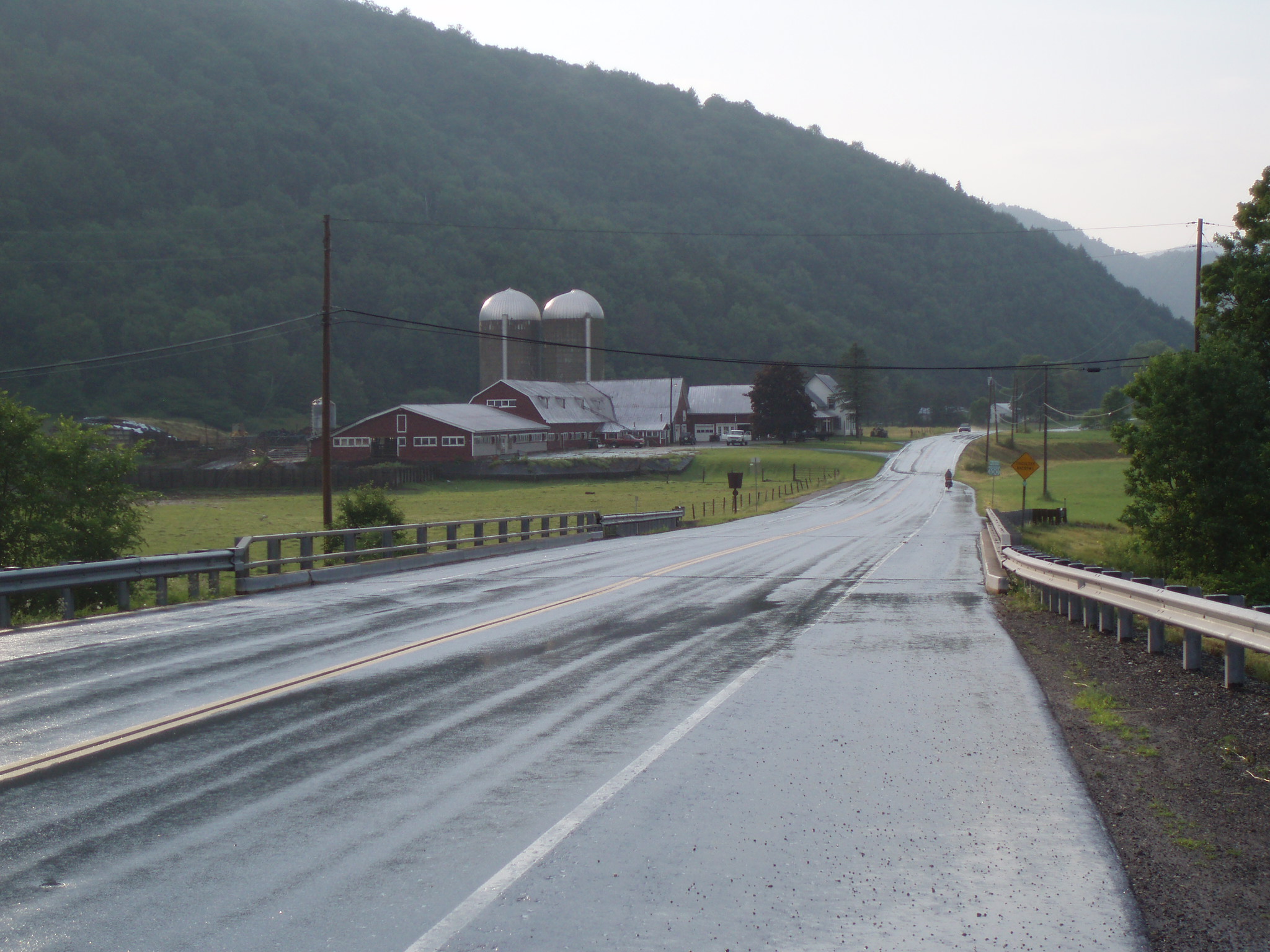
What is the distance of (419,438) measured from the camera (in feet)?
289

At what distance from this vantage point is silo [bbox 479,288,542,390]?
4660 inches

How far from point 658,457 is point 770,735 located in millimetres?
79483

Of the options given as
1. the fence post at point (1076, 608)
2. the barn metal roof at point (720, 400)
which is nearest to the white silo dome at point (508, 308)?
the barn metal roof at point (720, 400)

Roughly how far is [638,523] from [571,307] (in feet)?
281

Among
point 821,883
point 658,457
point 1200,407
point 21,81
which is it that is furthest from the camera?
point 21,81

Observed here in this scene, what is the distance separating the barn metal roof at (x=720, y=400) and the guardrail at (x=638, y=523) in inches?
3078

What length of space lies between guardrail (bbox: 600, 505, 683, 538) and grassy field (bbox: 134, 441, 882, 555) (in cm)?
485

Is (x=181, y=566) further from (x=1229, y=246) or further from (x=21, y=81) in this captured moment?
(x=21, y=81)

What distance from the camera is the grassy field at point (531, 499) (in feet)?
153

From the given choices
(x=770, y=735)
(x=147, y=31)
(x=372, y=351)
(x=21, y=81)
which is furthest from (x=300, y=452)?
(x=147, y=31)

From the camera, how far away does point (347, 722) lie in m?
8.70

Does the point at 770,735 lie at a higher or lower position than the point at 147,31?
lower

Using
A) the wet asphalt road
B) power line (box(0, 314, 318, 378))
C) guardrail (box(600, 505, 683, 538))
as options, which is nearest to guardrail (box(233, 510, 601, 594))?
guardrail (box(600, 505, 683, 538))

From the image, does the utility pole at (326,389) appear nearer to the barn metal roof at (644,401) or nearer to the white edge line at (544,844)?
the white edge line at (544,844)
